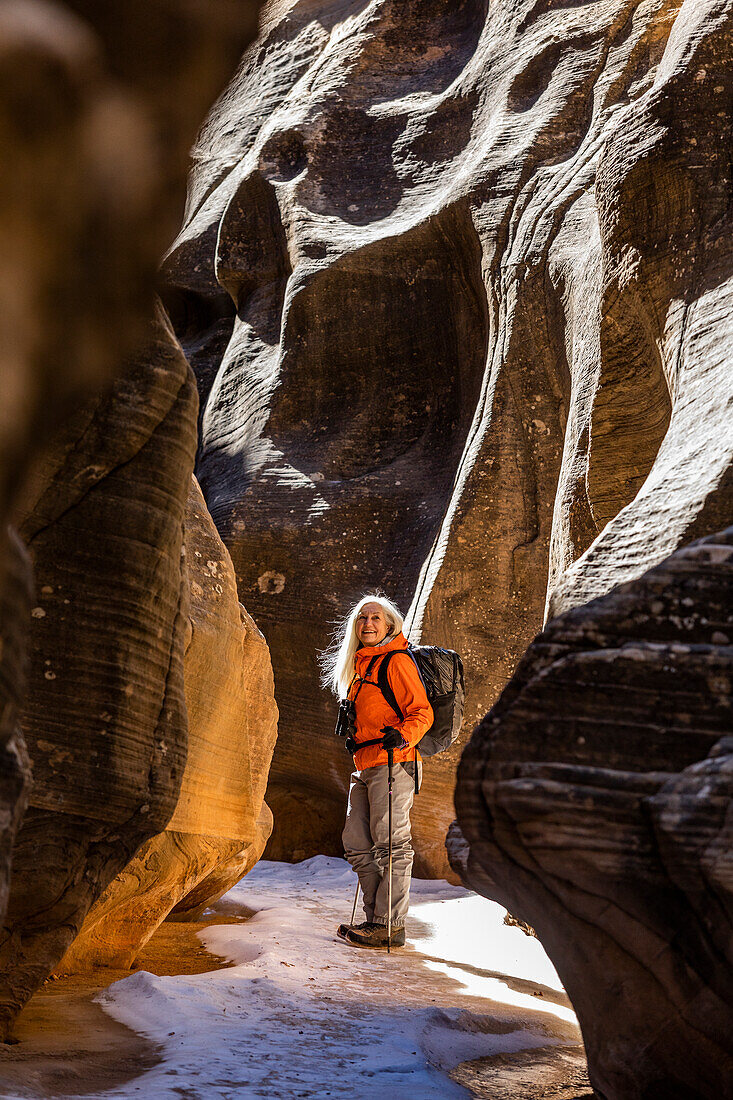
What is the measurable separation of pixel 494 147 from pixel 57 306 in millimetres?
9055

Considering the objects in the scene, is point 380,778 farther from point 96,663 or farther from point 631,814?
point 631,814

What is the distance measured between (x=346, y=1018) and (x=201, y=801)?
1.43m

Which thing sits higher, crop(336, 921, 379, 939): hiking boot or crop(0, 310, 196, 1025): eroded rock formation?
crop(0, 310, 196, 1025): eroded rock formation

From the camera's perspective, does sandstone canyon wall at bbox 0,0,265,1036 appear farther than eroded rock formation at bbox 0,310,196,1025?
No

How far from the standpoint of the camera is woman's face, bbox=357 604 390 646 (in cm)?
527

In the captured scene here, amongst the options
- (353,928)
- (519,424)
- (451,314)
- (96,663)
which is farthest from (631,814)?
(451,314)

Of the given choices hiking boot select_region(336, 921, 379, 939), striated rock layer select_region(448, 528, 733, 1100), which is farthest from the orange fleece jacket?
striated rock layer select_region(448, 528, 733, 1100)

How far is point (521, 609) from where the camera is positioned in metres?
8.64

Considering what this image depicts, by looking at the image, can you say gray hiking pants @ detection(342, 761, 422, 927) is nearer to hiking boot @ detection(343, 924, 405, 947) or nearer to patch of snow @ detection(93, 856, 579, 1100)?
hiking boot @ detection(343, 924, 405, 947)

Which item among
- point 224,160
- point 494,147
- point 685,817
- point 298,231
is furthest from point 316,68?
point 685,817

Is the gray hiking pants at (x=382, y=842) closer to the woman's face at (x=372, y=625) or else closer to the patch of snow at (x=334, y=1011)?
the patch of snow at (x=334, y=1011)

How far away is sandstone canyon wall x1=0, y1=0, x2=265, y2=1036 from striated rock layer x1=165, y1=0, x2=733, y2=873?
2855mm

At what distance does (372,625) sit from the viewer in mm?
5285

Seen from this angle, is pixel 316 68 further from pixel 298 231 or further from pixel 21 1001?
pixel 21 1001
